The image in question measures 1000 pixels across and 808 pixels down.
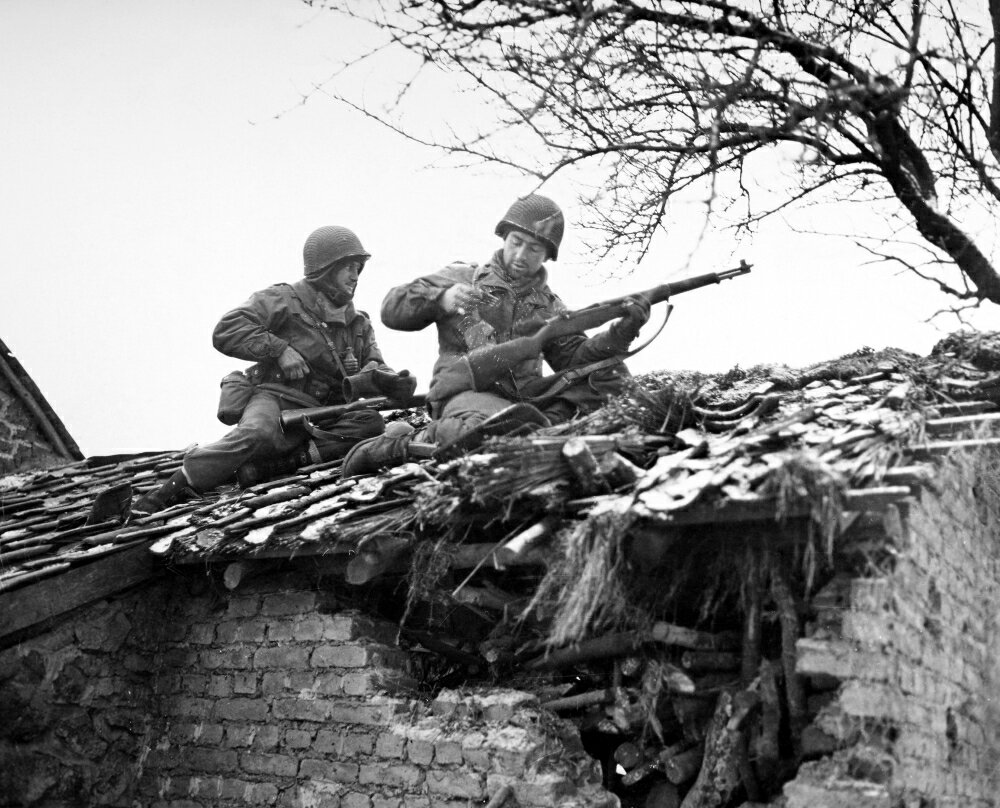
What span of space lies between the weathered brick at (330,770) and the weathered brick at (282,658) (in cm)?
48

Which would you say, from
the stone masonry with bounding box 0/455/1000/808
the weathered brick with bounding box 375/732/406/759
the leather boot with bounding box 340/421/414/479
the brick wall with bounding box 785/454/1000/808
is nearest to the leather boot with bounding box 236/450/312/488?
the leather boot with bounding box 340/421/414/479

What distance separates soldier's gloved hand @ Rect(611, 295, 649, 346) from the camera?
695 centimetres

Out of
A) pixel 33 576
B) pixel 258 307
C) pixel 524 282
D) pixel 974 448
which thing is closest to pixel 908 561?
pixel 974 448

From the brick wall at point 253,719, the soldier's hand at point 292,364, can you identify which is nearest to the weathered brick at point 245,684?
the brick wall at point 253,719

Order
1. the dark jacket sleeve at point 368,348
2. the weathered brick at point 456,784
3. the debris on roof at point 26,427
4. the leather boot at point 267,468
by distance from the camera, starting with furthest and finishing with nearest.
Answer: the debris on roof at point 26,427 → the dark jacket sleeve at point 368,348 → the leather boot at point 267,468 → the weathered brick at point 456,784

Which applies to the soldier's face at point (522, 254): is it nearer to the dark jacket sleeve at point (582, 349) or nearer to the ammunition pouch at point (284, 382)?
the dark jacket sleeve at point (582, 349)

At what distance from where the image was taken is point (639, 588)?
15.9ft

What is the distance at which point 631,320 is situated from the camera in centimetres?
697

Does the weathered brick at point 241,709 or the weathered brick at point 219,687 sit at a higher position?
the weathered brick at point 219,687

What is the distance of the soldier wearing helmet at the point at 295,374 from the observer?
7.62m

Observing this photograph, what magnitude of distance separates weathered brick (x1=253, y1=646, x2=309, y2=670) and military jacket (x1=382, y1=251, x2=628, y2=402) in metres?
1.84

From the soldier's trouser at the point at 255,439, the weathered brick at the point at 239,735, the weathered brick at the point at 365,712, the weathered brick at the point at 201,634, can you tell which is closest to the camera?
the weathered brick at the point at 365,712

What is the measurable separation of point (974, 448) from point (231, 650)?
3931mm

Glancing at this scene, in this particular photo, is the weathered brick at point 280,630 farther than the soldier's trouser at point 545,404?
No
